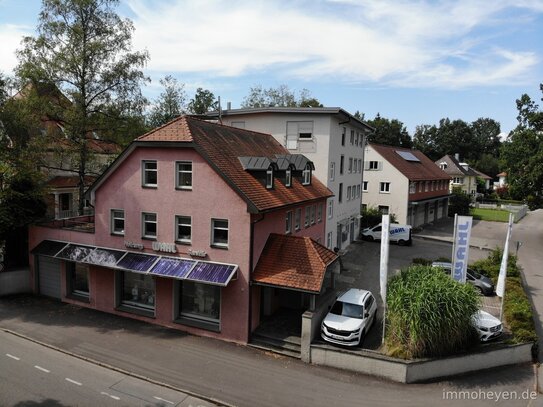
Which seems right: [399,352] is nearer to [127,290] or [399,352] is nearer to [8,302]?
[127,290]

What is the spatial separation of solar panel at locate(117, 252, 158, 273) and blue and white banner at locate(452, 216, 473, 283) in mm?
13878

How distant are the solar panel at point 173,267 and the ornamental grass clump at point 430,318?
850 cm

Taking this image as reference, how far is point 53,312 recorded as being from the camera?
20031 mm

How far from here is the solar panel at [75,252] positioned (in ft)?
65.3

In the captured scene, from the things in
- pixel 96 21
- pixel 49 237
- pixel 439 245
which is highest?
pixel 96 21

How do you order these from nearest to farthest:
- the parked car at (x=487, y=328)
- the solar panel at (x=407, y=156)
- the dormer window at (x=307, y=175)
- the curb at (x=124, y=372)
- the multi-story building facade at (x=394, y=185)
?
1. the curb at (x=124, y=372)
2. the parked car at (x=487, y=328)
3. the dormer window at (x=307, y=175)
4. the multi-story building facade at (x=394, y=185)
5. the solar panel at (x=407, y=156)

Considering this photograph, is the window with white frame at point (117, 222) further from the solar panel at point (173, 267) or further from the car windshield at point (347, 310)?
the car windshield at point (347, 310)

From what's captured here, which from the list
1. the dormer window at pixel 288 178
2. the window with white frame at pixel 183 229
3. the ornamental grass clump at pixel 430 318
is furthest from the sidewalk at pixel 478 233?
the window with white frame at pixel 183 229

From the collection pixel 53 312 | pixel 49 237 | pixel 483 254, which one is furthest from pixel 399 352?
pixel 483 254

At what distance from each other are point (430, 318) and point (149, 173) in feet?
43.9

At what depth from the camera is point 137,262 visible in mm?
18484

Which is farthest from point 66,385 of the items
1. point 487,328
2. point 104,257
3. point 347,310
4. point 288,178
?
point 487,328

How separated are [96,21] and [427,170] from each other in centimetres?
4120

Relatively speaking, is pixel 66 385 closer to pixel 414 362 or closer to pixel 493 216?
pixel 414 362
